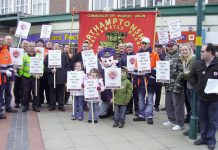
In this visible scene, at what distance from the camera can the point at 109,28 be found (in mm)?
10492

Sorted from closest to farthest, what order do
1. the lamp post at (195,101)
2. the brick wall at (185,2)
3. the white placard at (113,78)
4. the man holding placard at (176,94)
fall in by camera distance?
the lamp post at (195,101), the man holding placard at (176,94), the white placard at (113,78), the brick wall at (185,2)

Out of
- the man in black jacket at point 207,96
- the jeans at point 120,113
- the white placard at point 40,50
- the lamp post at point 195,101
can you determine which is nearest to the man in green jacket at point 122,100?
the jeans at point 120,113

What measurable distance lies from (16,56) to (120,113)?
→ 3.30 metres

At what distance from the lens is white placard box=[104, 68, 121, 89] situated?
7793mm

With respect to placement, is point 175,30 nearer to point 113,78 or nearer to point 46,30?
point 113,78

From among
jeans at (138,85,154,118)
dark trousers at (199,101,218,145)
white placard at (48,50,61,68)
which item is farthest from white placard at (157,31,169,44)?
dark trousers at (199,101,218,145)

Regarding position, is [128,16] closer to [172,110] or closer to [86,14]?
[86,14]

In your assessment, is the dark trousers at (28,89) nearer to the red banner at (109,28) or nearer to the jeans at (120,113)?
the red banner at (109,28)

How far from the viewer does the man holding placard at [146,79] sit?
26.1 ft

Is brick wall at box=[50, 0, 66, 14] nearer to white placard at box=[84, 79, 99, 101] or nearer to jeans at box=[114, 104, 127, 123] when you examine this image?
white placard at box=[84, 79, 99, 101]

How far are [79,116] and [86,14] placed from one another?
3.55m

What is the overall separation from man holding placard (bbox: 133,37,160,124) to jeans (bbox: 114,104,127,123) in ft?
2.02

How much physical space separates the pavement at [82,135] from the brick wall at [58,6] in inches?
569

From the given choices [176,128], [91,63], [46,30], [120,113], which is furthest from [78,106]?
[46,30]
